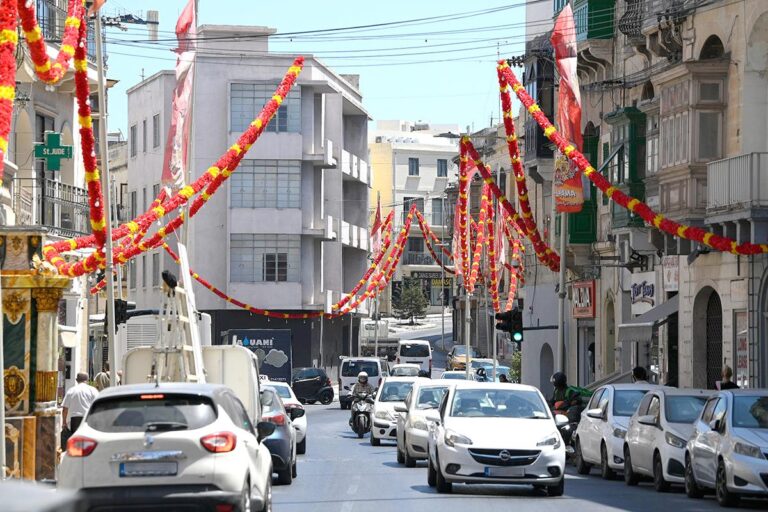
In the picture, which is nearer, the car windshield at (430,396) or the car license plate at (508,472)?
the car license plate at (508,472)

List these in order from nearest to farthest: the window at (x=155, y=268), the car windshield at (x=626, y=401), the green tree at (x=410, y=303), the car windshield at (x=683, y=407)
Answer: the car windshield at (x=683, y=407) → the car windshield at (x=626, y=401) → the window at (x=155, y=268) → the green tree at (x=410, y=303)

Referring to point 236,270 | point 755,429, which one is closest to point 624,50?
point 755,429

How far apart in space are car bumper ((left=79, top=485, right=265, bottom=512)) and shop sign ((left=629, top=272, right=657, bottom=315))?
3126 cm

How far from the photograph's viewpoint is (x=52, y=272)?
67.8 ft

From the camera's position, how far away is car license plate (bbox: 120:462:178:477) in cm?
1337

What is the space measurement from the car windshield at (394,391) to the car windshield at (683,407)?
13217 millimetres

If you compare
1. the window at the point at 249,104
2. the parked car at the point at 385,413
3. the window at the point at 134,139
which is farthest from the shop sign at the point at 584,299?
the window at the point at 134,139

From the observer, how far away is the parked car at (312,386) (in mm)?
66125

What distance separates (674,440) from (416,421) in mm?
6050

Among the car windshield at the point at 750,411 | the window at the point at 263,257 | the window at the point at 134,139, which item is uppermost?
the window at the point at 134,139

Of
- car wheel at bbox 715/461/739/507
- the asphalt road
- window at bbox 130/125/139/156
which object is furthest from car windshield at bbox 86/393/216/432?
window at bbox 130/125/139/156

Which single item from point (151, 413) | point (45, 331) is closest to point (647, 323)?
point (45, 331)

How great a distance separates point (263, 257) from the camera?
77.8 metres

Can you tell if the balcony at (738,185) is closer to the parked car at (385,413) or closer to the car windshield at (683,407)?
the parked car at (385,413)
